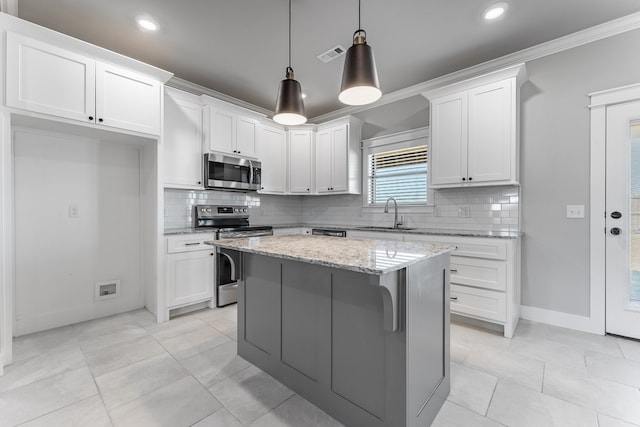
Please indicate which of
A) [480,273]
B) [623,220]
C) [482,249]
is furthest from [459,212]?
[623,220]

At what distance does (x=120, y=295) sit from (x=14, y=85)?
2.19 metres

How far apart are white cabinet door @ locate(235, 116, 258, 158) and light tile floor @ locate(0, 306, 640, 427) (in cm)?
233

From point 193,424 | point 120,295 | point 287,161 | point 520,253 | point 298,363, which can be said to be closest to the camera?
point 193,424

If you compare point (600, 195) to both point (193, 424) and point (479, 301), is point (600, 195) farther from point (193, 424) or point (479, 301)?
point (193, 424)

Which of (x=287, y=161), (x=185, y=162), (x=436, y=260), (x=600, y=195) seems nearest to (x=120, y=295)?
(x=185, y=162)

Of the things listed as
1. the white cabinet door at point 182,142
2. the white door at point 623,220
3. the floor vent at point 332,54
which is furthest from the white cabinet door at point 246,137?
the white door at point 623,220

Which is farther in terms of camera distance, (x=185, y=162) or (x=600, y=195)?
(x=185, y=162)

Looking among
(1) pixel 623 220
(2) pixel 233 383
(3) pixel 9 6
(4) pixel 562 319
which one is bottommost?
(2) pixel 233 383

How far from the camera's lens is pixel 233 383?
1887mm

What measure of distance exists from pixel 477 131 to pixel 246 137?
9.33 ft

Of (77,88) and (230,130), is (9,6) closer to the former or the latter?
(77,88)

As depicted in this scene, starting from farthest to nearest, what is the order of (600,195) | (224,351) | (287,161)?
(287,161)
(600,195)
(224,351)

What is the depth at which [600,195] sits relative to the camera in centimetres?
259

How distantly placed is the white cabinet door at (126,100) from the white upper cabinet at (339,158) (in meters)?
2.31
